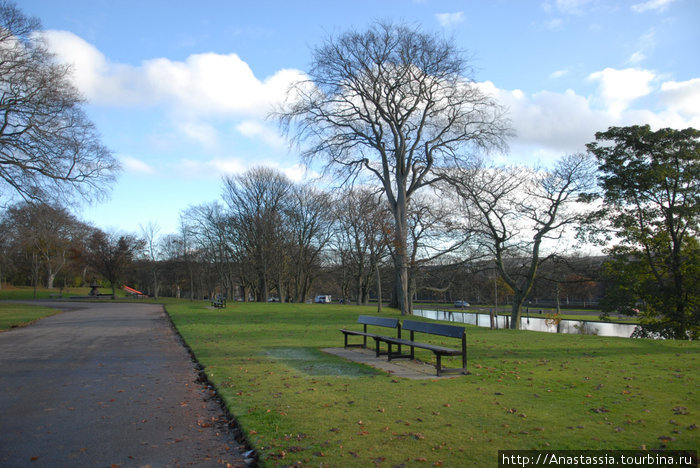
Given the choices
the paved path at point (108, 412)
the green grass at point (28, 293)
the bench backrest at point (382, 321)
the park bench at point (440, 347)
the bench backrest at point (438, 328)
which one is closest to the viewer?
the paved path at point (108, 412)

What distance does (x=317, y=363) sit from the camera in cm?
976

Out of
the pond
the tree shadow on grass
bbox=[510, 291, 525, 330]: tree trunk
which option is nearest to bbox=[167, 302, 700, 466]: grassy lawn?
the tree shadow on grass

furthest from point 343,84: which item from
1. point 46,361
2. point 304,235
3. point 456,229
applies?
point 304,235

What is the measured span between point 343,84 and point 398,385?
23557 millimetres

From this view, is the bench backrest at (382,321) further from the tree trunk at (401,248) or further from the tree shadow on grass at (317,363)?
the tree trunk at (401,248)

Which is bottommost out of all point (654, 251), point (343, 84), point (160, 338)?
point (160, 338)

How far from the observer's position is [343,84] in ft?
91.9

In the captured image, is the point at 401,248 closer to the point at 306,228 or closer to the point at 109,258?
the point at 306,228

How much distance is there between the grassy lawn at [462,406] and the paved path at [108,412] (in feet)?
1.47

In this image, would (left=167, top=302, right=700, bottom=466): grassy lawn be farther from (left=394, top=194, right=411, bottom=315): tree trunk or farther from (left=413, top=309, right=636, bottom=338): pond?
(left=413, top=309, right=636, bottom=338): pond

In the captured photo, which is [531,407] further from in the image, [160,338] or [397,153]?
[397,153]

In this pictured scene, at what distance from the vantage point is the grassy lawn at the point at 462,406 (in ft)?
14.9

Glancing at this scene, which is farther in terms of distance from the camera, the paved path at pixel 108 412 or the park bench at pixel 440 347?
the park bench at pixel 440 347

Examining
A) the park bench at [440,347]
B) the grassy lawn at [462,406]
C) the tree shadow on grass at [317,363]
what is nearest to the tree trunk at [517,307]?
the grassy lawn at [462,406]
